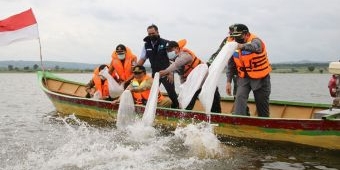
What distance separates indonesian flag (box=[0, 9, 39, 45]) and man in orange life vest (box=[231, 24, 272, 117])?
885 cm

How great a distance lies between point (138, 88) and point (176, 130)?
1573 mm

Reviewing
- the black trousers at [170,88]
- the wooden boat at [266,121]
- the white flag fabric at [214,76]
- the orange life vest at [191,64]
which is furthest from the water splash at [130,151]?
the orange life vest at [191,64]

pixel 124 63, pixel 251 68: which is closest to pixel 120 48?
pixel 124 63

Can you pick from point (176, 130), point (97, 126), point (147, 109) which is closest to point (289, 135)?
point (176, 130)

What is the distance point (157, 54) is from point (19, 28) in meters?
6.44

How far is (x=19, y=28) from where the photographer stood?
1540cm

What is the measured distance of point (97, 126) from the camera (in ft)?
40.5

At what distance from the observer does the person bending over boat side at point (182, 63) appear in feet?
33.1

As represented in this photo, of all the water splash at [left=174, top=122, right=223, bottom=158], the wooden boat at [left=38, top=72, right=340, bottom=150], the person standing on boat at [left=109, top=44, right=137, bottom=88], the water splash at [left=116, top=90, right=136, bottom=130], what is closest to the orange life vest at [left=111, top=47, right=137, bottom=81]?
the person standing on boat at [left=109, top=44, right=137, bottom=88]

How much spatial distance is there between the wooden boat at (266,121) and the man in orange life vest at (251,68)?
363mm

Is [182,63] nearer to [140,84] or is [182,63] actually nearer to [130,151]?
[140,84]

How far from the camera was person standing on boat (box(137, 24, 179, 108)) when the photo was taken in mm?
10984

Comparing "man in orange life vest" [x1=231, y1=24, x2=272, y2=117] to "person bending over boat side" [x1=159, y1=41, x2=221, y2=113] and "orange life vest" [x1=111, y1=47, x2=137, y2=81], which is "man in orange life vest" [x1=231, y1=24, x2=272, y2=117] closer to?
"person bending over boat side" [x1=159, y1=41, x2=221, y2=113]

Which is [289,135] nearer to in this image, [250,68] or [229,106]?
[250,68]
